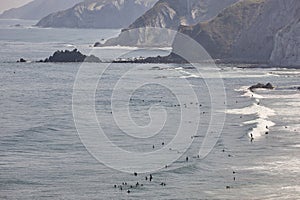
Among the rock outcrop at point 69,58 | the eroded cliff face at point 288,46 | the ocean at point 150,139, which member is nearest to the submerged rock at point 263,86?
the ocean at point 150,139

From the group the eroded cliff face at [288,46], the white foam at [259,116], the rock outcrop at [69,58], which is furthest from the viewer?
the rock outcrop at [69,58]

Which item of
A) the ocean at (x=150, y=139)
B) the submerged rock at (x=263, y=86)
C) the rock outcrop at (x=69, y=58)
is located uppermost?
the rock outcrop at (x=69, y=58)

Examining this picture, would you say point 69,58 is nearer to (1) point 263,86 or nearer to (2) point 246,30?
(2) point 246,30

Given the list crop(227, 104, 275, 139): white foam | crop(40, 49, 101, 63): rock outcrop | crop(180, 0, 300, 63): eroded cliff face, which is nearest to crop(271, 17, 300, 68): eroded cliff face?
crop(180, 0, 300, 63): eroded cliff face

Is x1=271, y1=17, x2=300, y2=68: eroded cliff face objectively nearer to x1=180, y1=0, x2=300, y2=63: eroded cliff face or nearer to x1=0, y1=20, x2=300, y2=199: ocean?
x1=180, y1=0, x2=300, y2=63: eroded cliff face

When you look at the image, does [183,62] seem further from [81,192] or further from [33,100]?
[81,192]

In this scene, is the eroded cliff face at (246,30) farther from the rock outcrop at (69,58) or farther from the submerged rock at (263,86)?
the submerged rock at (263,86)

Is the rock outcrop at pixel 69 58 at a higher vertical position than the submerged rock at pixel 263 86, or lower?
higher
